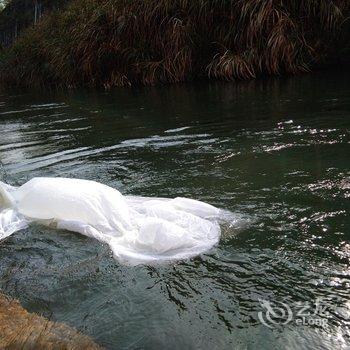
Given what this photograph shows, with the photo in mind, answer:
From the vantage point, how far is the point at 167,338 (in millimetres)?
2500

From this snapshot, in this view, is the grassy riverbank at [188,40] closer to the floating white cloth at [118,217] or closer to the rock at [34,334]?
the floating white cloth at [118,217]

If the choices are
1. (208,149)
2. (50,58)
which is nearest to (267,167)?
(208,149)

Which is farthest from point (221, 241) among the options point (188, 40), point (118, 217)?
point (188, 40)

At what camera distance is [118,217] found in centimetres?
381

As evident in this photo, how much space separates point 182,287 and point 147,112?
7.05 m

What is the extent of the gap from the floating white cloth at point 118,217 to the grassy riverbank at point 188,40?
31.2 ft

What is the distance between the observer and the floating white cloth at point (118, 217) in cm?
336

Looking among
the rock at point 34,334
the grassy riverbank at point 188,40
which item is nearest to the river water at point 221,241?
the rock at point 34,334

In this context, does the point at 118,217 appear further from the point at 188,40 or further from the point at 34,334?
the point at 188,40

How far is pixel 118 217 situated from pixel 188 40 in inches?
430

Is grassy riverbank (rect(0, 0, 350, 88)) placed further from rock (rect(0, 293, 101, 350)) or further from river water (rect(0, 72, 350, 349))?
rock (rect(0, 293, 101, 350))

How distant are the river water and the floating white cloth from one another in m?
0.10

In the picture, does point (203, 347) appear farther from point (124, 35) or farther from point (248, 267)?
point (124, 35)

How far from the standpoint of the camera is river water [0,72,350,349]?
8.46ft
